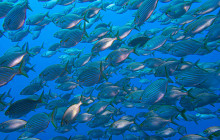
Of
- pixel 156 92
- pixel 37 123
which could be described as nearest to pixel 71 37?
pixel 37 123

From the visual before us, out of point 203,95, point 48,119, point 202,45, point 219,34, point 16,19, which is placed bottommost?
point 48,119

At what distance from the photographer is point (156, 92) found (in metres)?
2.76

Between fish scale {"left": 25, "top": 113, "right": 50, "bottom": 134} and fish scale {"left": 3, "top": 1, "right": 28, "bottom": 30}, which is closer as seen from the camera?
fish scale {"left": 3, "top": 1, "right": 28, "bottom": 30}

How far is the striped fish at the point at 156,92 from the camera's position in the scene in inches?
108

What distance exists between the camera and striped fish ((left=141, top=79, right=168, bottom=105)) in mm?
2732

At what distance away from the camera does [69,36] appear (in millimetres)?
3543

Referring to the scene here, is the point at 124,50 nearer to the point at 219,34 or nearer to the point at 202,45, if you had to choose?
the point at 202,45

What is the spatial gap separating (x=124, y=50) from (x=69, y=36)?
1.38m

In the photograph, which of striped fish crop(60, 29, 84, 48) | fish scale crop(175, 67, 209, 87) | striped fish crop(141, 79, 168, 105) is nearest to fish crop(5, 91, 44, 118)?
striped fish crop(60, 29, 84, 48)

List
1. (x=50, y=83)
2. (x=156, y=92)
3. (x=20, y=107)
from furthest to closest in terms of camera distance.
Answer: (x=50, y=83)
(x=20, y=107)
(x=156, y=92)

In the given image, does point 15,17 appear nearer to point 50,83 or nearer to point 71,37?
point 71,37

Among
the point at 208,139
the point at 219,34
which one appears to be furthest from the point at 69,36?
the point at 208,139

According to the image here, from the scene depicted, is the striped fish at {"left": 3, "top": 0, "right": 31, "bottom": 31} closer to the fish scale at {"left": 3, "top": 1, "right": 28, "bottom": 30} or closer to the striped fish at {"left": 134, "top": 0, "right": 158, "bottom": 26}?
the fish scale at {"left": 3, "top": 1, "right": 28, "bottom": 30}

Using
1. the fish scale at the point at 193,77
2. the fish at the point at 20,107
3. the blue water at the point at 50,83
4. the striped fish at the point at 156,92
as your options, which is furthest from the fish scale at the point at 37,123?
the blue water at the point at 50,83
